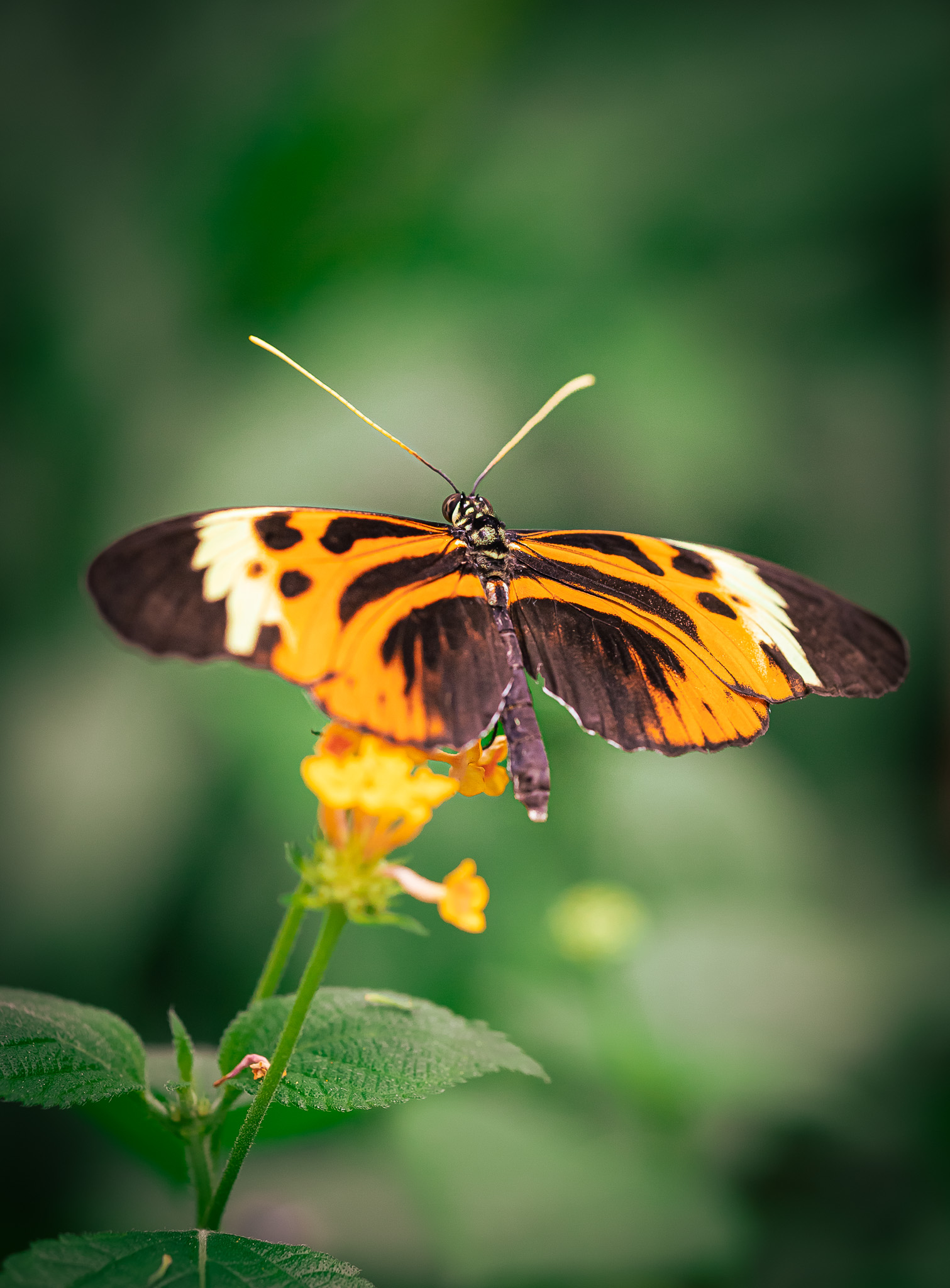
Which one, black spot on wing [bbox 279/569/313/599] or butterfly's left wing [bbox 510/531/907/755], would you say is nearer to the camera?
black spot on wing [bbox 279/569/313/599]

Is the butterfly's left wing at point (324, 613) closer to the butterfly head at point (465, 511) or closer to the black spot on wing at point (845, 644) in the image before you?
the butterfly head at point (465, 511)

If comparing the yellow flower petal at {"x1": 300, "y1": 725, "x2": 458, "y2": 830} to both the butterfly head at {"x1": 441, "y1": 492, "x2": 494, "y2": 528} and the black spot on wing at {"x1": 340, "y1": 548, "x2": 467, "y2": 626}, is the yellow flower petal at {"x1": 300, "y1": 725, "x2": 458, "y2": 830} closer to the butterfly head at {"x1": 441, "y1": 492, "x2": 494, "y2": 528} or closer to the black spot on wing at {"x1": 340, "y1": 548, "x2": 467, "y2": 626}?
the black spot on wing at {"x1": 340, "y1": 548, "x2": 467, "y2": 626}

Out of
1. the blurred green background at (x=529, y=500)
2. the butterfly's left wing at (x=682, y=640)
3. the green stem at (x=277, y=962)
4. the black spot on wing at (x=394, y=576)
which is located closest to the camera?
the green stem at (x=277, y=962)

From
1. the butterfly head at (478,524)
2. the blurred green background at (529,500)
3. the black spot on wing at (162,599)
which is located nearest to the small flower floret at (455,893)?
the black spot on wing at (162,599)

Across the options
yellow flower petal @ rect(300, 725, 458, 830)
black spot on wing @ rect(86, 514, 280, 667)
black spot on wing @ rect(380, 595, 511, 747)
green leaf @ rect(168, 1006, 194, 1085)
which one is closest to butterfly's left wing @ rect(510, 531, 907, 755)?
black spot on wing @ rect(380, 595, 511, 747)

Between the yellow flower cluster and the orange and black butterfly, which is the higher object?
the orange and black butterfly

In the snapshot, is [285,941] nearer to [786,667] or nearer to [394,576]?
[394,576]

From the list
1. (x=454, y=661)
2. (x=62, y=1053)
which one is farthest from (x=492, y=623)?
(x=62, y=1053)
